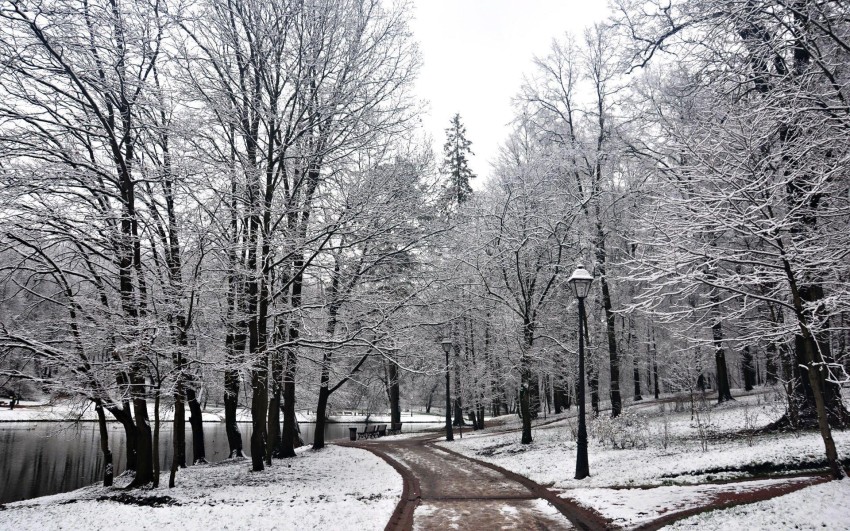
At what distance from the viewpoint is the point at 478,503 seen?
9.09 m

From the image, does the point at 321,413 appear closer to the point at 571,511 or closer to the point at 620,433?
the point at 620,433

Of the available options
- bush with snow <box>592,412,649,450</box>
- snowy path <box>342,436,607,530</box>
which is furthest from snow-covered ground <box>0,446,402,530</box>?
bush with snow <box>592,412,649,450</box>

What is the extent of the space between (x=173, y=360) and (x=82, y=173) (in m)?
4.43

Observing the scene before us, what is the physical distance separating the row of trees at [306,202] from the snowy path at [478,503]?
349 cm

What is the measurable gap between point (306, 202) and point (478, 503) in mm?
8419

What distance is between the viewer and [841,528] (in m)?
5.55

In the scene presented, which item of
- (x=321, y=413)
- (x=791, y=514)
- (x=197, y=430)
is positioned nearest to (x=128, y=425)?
(x=197, y=430)

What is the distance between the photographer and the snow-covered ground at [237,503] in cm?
787

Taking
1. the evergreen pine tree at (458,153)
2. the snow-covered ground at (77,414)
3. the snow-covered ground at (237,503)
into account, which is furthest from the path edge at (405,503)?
the evergreen pine tree at (458,153)

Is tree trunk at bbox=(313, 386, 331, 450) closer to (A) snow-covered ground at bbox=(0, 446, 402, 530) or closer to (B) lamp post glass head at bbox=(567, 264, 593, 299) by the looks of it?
(A) snow-covered ground at bbox=(0, 446, 402, 530)

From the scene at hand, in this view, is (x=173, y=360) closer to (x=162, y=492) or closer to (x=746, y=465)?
(x=162, y=492)

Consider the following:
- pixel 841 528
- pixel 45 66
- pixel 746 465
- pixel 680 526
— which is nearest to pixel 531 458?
pixel 746 465

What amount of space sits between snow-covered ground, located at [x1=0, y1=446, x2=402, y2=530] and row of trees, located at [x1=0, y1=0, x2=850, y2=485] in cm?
115

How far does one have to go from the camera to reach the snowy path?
24.8 ft
